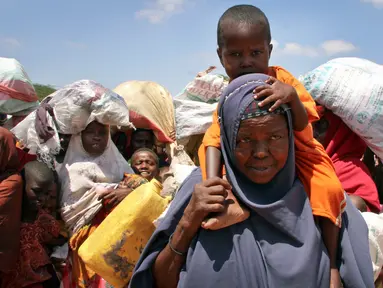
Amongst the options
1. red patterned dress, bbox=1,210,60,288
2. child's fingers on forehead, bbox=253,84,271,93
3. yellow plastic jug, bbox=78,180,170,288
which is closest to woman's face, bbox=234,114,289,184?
child's fingers on forehead, bbox=253,84,271,93

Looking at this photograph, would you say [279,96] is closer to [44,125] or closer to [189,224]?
[189,224]

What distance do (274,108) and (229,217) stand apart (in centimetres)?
47

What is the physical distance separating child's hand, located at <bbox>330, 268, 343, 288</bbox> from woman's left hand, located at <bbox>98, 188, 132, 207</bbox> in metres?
1.59

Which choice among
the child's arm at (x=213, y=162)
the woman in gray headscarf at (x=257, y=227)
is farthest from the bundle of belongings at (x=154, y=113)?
the woman in gray headscarf at (x=257, y=227)

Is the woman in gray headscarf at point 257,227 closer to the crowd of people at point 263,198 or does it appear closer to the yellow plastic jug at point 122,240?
the crowd of people at point 263,198

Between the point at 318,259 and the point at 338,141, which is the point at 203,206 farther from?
the point at 338,141

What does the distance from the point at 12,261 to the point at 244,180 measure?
1.91m

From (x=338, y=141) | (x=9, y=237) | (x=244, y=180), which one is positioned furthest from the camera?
(x=9, y=237)

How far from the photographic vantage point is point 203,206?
1.65m

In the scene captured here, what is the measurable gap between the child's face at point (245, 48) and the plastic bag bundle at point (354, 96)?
52cm

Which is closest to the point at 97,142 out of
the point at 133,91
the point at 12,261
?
the point at 12,261

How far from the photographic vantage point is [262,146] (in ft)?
5.43

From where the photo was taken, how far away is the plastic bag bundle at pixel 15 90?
3.73 metres

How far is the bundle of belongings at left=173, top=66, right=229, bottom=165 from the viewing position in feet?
11.1
